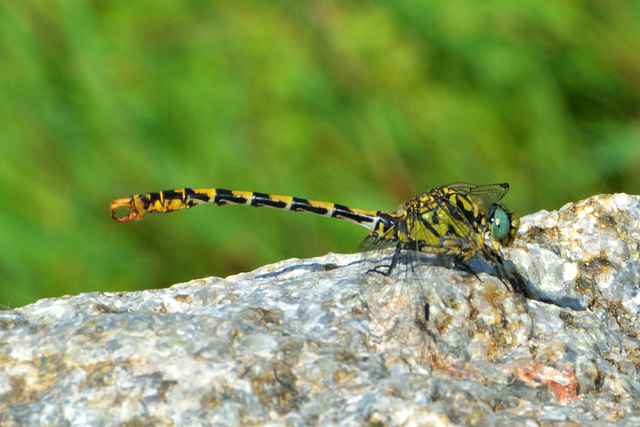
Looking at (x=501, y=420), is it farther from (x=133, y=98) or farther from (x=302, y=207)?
(x=133, y=98)

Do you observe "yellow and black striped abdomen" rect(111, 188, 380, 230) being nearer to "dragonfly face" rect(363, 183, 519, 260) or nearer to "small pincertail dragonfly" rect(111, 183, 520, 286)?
"small pincertail dragonfly" rect(111, 183, 520, 286)

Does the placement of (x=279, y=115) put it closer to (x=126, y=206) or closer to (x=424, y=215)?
(x=126, y=206)

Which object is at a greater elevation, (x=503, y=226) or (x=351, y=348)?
(x=503, y=226)

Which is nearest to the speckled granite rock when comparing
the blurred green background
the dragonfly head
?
the dragonfly head

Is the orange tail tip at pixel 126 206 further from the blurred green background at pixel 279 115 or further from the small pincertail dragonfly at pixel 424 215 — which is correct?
the blurred green background at pixel 279 115

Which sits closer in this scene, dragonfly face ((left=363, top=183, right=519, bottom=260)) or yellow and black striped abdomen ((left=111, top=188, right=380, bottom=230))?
dragonfly face ((left=363, top=183, right=519, bottom=260))

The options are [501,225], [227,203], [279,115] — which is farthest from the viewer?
[279,115]

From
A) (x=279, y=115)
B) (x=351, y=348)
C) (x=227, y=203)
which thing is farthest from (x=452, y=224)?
(x=279, y=115)

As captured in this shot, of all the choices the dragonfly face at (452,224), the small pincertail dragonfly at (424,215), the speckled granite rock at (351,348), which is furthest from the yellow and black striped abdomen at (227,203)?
the speckled granite rock at (351,348)
